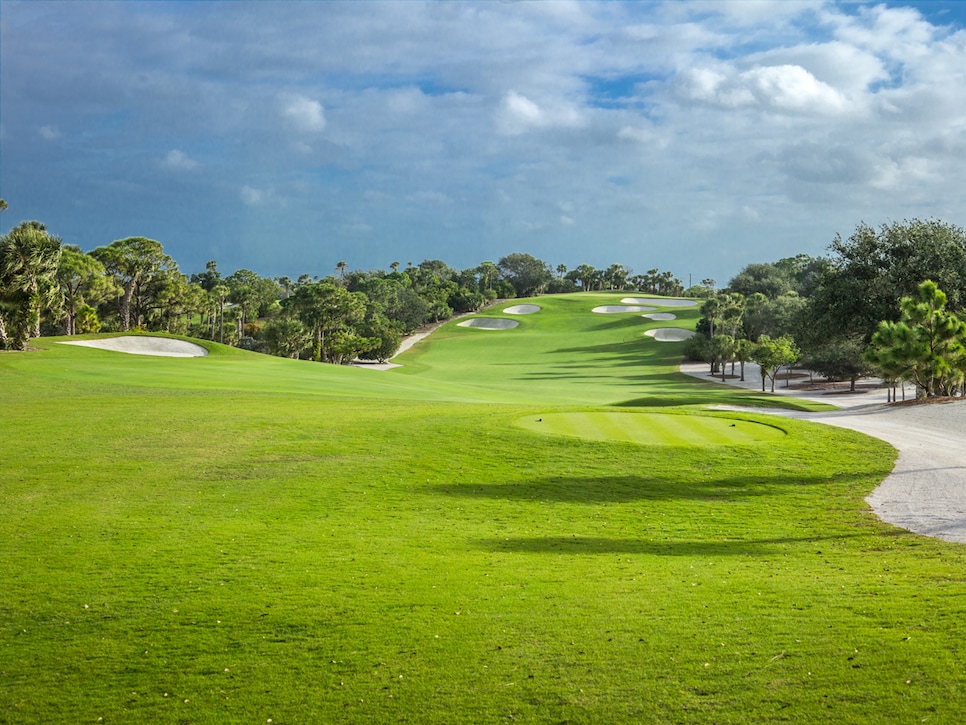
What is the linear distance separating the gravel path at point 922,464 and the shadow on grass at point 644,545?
5.98 ft

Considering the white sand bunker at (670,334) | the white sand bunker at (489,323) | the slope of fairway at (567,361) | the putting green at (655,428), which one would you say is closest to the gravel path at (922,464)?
the putting green at (655,428)

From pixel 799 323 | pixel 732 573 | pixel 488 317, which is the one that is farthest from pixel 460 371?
pixel 732 573

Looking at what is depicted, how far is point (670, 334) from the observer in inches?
4225

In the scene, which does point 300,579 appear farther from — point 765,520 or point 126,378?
point 126,378

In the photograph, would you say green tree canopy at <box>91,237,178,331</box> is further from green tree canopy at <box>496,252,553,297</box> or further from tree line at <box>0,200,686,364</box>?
green tree canopy at <box>496,252,553,297</box>

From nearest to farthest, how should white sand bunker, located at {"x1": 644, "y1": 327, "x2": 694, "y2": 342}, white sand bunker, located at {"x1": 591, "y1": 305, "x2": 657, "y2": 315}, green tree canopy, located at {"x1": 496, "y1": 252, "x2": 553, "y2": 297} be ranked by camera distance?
white sand bunker, located at {"x1": 644, "y1": 327, "x2": 694, "y2": 342}
white sand bunker, located at {"x1": 591, "y1": 305, "x2": 657, "y2": 315}
green tree canopy, located at {"x1": 496, "y1": 252, "x2": 553, "y2": 297}

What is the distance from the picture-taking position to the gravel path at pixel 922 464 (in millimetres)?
13702

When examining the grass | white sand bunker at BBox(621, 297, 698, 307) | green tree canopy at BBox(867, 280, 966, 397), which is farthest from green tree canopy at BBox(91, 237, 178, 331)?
white sand bunker at BBox(621, 297, 698, 307)

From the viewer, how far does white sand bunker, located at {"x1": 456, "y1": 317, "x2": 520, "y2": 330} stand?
417 feet

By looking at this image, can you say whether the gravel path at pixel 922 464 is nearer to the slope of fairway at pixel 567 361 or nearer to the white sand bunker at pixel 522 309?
the slope of fairway at pixel 567 361

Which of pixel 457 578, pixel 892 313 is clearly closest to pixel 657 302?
pixel 892 313

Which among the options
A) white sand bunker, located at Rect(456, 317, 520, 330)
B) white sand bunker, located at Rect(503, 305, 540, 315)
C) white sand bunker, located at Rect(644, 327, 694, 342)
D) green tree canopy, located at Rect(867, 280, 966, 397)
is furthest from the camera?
white sand bunker, located at Rect(503, 305, 540, 315)

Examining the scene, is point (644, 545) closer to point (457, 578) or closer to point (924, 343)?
point (457, 578)

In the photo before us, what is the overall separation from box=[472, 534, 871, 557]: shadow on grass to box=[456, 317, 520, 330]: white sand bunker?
113m
